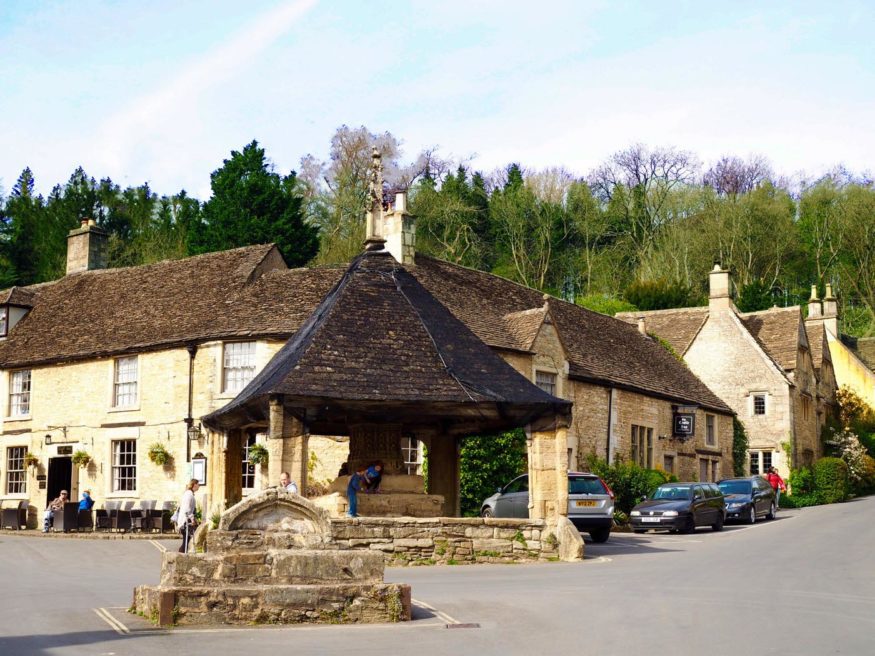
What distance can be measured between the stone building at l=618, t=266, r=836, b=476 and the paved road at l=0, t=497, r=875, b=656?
25.2 meters

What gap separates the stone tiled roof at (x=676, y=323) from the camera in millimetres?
48625

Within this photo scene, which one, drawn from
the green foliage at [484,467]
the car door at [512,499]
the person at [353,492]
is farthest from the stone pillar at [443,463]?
the green foliage at [484,467]

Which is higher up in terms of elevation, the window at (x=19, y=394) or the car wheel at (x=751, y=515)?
the window at (x=19, y=394)

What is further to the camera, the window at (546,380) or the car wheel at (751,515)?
the car wheel at (751,515)

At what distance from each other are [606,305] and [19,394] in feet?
105

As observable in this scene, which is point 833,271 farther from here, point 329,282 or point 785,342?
point 329,282

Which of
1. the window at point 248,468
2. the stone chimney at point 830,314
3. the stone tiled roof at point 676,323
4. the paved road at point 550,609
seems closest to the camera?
the paved road at point 550,609

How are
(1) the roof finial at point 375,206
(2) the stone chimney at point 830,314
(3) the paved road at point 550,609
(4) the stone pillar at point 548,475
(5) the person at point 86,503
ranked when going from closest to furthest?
(3) the paved road at point 550,609
(4) the stone pillar at point 548,475
(1) the roof finial at point 375,206
(5) the person at point 86,503
(2) the stone chimney at point 830,314

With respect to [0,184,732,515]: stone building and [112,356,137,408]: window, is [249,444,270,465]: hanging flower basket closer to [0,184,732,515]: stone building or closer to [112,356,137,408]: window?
[0,184,732,515]: stone building

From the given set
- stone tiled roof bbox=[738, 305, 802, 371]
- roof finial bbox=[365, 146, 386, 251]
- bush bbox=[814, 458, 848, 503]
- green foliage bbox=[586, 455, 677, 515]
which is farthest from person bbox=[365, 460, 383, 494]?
stone tiled roof bbox=[738, 305, 802, 371]

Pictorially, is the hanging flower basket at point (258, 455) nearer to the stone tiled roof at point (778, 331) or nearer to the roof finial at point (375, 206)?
the roof finial at point (375, 206)

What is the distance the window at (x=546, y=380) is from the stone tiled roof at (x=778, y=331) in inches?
741

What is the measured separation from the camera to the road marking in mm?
10891

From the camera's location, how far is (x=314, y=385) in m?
18.9
